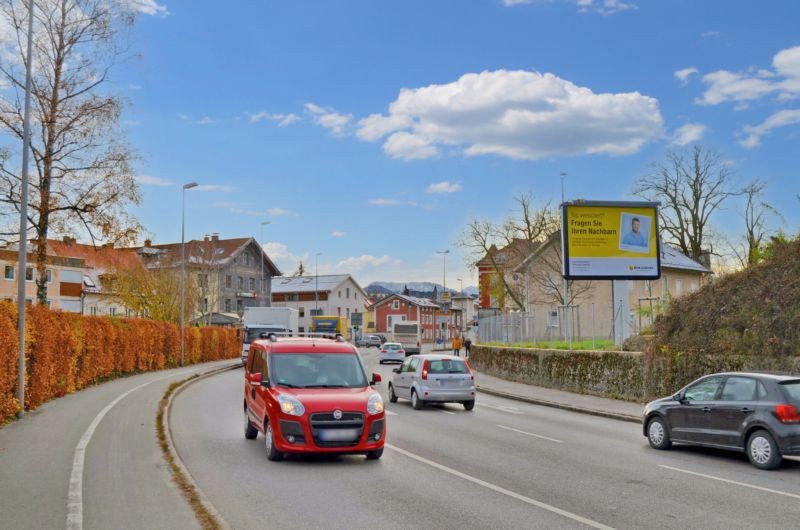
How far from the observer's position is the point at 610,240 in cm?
3331

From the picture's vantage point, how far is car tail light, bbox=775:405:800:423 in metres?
11.4

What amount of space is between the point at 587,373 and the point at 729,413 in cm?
1412

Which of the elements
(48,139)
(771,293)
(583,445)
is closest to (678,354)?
(771,293)

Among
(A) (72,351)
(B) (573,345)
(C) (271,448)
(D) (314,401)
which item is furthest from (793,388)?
(A) (72,351)

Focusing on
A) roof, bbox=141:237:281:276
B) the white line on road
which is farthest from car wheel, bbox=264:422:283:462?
roof, bbox=141:237:281:276

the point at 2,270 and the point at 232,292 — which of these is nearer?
the point at 2,270

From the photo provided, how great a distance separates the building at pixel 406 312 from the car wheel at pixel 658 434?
112155 millimetres

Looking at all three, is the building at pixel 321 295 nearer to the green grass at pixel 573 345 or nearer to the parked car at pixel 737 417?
the green grass at pixel 573 345

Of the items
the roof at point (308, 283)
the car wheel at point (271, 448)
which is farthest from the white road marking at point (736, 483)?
the roof at point (308, 283)

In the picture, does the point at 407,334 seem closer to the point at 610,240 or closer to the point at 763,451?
the point at 610,240

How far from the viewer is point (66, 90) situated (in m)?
29.3

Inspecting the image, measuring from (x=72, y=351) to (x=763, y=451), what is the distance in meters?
19.7

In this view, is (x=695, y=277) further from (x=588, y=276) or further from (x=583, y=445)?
(x=583, y=445)

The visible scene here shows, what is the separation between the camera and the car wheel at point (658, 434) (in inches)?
545
